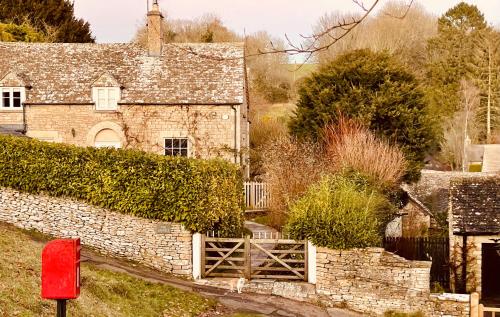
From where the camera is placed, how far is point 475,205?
19188 mm

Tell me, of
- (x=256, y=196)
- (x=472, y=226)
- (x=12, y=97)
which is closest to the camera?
(x=472, y=226)

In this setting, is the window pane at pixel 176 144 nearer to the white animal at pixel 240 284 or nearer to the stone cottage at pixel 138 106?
the stone cottage at pixel 138 106

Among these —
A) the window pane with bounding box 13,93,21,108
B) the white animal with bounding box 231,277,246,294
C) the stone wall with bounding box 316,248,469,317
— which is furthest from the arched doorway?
the stone wall with bounding box 316,248,469,317

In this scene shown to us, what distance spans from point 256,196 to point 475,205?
11.4 m

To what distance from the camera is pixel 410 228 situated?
89.5 ft

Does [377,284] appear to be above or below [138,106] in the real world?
below

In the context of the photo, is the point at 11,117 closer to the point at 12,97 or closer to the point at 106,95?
the point at 12,97

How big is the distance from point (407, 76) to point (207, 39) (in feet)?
57.3

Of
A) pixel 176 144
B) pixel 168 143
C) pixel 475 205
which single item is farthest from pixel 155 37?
pixel 475 205

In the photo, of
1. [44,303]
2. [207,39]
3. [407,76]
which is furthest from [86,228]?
[207,39]

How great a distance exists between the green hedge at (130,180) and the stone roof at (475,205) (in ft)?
24.2

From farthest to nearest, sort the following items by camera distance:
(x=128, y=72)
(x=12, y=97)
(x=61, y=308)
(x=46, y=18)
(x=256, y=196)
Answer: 1. (x=46, y=18)
2. (x=128, y=72)
3. (x=256, y=196)
4. (x=12, y=97)
5. (x=61, y=308)

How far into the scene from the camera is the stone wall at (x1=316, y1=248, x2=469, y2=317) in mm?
15305

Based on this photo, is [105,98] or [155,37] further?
[155,37]
